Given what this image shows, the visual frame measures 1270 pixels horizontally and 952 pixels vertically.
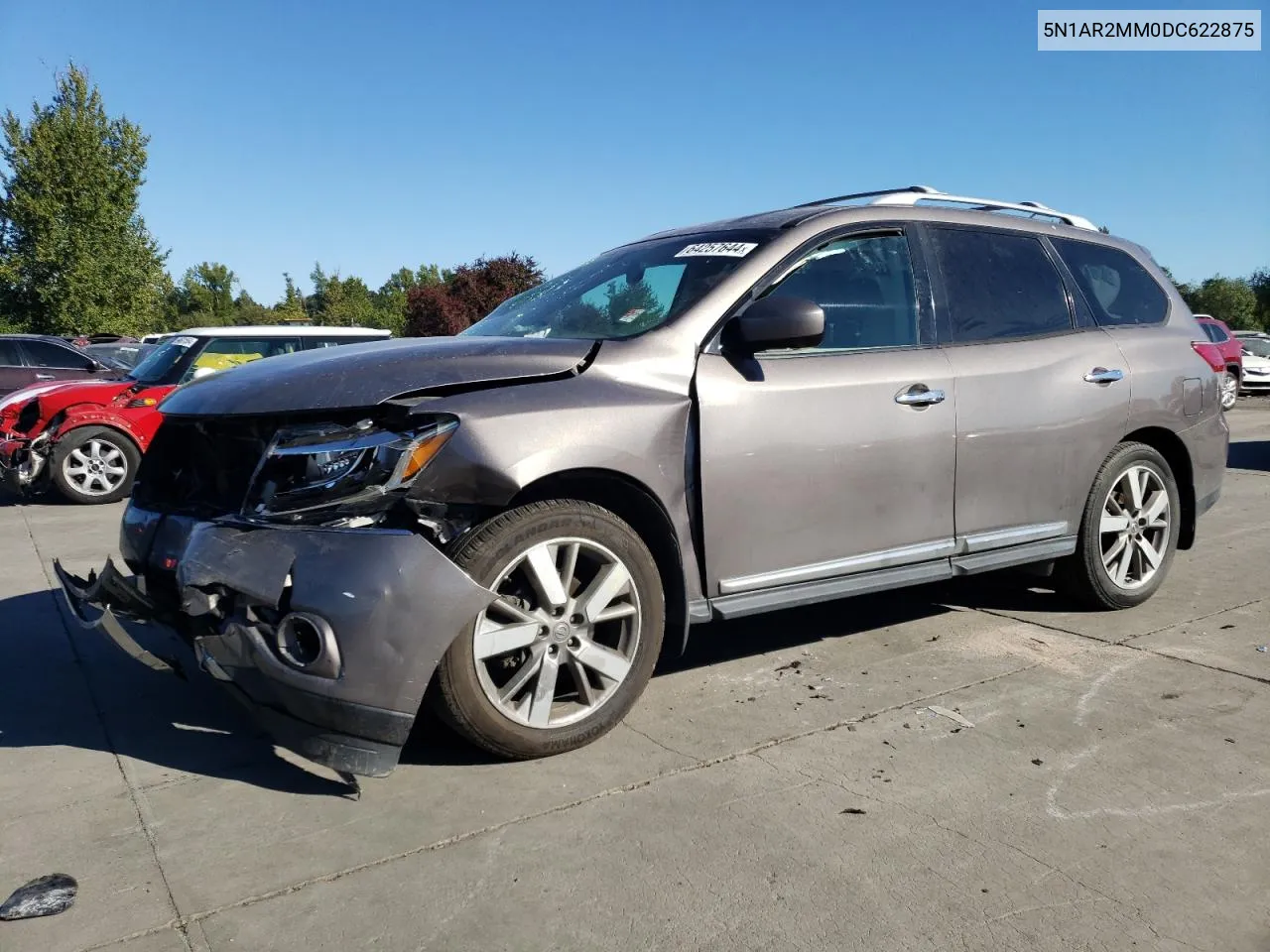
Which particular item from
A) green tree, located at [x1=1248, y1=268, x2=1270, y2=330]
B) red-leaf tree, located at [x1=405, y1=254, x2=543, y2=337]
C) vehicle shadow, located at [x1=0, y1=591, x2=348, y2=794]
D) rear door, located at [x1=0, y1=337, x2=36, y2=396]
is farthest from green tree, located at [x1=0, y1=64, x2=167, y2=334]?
green tree, located at [x1=1248, y1=268, x2=1270, y2=330]

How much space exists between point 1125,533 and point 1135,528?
3.4 inches

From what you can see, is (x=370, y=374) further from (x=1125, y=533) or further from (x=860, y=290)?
(x=1125, y=533)

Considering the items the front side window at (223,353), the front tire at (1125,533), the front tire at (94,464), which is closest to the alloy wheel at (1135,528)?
the front tire at (1125,533)

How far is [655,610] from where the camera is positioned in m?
3.42

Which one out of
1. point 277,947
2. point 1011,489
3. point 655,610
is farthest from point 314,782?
point 1011,489

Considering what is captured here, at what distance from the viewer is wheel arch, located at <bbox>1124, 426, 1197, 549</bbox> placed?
507cm

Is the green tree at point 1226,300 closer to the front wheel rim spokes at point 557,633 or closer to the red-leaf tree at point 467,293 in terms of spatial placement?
the red-leaf tree at point 467,293

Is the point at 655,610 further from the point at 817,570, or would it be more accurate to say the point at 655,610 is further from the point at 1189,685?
the point at 1189,685

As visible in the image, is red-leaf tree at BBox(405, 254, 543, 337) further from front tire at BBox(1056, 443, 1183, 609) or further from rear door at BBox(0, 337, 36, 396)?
front tire at BBox(1056, 443, 1183, 609)

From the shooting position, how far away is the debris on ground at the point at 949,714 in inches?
143

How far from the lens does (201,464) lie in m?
3.55

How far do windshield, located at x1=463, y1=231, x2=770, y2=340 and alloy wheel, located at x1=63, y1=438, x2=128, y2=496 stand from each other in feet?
21.6

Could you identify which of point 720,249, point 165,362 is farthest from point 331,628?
point 165,362

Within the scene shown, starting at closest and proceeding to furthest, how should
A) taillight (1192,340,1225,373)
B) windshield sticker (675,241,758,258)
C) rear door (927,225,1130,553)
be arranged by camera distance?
windshield sticker (675,241,758,258) < rear door (927,225,1130,553) < taillight (1192,340,1225,373)
